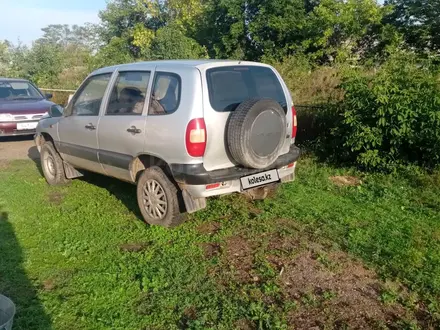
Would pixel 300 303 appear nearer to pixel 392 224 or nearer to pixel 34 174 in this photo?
pixel 392 224

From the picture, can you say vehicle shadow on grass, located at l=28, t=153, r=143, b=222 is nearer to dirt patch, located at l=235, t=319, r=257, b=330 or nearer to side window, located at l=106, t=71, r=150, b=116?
side window, located at l=106, t=71, r=150, b=116

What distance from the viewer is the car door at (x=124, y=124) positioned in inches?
183

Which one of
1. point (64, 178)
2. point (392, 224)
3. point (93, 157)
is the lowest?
point (392, 224)

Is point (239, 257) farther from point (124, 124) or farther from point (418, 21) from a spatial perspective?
point (418, 21)

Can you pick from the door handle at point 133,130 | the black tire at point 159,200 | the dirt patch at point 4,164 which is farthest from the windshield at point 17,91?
the black tire at point 159,200

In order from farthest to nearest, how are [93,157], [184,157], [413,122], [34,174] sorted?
[34,174], [413,122], [93,157], [184,157]

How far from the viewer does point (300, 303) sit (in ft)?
10.5

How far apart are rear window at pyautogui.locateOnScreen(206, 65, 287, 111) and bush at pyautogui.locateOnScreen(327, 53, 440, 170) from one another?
2.10 metres

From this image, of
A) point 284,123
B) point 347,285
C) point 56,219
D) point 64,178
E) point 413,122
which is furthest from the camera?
Answer: point 64,178

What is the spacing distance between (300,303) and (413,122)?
390cm

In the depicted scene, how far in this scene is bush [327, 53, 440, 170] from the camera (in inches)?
234

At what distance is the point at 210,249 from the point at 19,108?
25.4ft

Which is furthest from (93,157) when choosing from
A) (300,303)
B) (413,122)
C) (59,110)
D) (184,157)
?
(413,122)

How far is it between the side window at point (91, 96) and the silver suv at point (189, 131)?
25 mm
